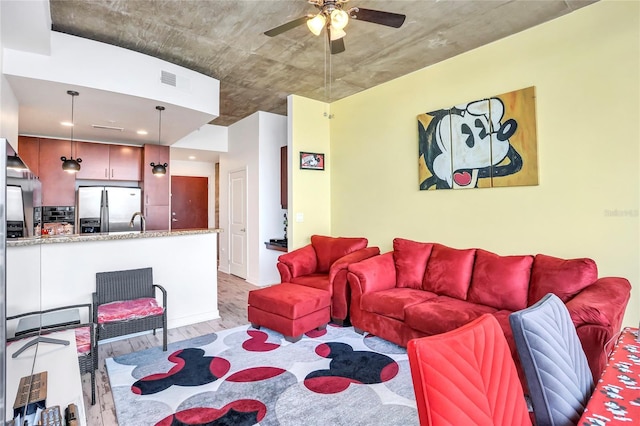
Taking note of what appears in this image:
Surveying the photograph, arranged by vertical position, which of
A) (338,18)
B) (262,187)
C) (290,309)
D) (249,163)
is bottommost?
(290,309)

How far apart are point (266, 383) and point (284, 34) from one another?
123 inches

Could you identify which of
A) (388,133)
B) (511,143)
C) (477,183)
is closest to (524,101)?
(511,143)

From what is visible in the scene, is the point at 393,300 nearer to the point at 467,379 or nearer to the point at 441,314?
the point at 441,314

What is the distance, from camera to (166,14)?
2.91 meters

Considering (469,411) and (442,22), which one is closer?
(469,411)

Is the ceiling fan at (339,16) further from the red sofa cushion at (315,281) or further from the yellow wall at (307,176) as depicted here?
the yellow wall at (307,176)

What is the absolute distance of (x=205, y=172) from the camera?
26.3 feet

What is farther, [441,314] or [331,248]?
[331,248]

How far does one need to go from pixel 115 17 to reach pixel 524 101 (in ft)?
12.6

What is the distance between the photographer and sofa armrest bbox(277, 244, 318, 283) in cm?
415

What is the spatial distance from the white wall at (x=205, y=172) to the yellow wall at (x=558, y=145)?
16.8 feet

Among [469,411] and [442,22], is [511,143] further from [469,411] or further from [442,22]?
[469,411]

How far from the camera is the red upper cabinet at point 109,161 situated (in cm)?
562

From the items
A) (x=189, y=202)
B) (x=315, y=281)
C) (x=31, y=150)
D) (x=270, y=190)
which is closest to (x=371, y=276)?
(x=315, y=281)
